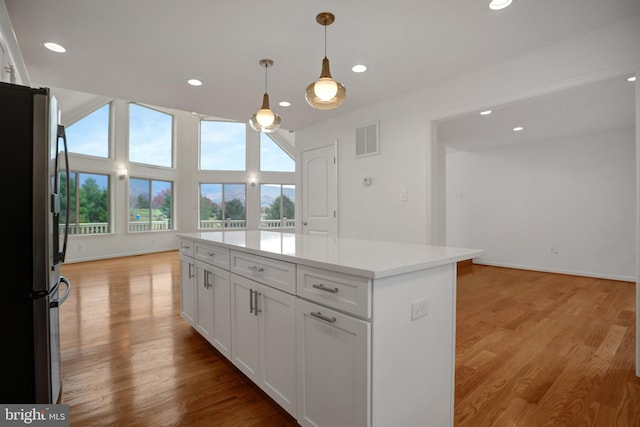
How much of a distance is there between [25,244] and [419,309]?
1.75 meters

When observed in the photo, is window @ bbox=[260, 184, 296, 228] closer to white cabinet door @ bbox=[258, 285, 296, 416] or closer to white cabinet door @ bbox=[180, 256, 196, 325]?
white cabinet door @ bbox=[180, 256, 196, 325]

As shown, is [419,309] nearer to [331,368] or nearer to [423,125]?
[331,368]

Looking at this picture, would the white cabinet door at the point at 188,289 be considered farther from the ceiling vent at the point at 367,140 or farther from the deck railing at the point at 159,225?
the deck railing at the point at 159,225

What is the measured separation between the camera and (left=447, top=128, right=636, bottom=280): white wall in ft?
16.4

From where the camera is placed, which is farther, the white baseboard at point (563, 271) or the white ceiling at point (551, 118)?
the white baseboard at point (563, 271)

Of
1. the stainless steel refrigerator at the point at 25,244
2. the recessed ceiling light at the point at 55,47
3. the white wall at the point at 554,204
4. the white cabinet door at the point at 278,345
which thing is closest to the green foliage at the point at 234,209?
the white wall at the point at 554,204

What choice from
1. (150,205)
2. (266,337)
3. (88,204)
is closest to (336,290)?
(266,337)

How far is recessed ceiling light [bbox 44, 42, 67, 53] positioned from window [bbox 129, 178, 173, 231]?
5862 millimetres

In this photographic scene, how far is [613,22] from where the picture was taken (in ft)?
7.65

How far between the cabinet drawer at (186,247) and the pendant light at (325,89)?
164 cm

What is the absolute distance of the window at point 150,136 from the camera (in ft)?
26.6

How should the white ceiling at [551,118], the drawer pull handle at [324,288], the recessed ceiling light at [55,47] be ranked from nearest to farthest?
1. the drawer pull handle at [324,288]
2. the recessed ceiling light at [55,47]
3. the white ceiling at [551,118]

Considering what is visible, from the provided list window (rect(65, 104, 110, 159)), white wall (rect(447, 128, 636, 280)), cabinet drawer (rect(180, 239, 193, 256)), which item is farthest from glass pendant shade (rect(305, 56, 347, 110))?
window (rect(65, 104, 110, 159))

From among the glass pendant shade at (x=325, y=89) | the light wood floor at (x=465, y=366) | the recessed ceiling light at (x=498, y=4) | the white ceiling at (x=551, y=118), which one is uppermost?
the recessed ceiling light at (x=498, y=4)
